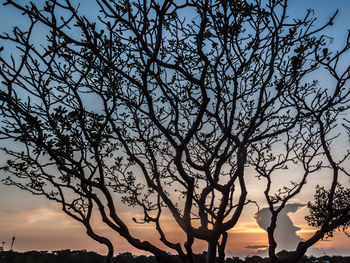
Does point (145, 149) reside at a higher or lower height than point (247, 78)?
lower

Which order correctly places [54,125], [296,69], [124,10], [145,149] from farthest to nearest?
[145,149]
[296,69]
[54,125]
[124,10]

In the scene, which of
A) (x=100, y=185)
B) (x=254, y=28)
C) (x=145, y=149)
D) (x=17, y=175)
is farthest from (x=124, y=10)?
(x=17, y=175)

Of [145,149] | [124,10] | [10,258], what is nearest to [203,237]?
[145,149]

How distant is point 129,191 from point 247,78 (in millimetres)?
8218

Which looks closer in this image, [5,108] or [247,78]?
[5,108]

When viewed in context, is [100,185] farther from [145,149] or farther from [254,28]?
[254,28]

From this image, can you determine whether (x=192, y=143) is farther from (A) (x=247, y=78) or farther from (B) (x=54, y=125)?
(B) (x=54, y=125)

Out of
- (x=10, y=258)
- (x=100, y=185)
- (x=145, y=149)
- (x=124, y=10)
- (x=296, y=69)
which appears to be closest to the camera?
(x=124, y=10)

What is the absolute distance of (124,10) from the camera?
28.3ft

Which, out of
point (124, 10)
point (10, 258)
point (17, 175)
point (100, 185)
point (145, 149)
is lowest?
point (10, 258)

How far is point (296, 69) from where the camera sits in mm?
11562

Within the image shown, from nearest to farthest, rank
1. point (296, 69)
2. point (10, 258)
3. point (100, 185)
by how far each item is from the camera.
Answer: point (100, 185), point (296, 69), point (10, 258)

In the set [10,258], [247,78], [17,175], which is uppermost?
[247,78]

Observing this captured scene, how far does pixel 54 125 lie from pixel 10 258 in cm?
1409
